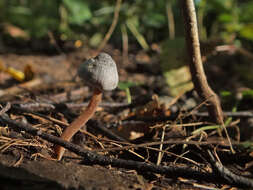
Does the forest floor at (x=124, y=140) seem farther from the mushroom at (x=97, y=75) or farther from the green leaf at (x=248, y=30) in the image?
the green leaf at (x=248, y=30)

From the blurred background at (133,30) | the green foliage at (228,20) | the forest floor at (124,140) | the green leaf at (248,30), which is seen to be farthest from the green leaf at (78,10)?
the green leaf at (248,30)

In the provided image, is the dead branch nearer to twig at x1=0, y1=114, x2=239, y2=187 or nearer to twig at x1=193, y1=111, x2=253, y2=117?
twig at x1=193, y1=111, x2=253, y2=117

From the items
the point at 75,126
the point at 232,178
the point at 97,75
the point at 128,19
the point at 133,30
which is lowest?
the point at 232,178

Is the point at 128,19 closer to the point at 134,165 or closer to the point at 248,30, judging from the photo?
the point at 248,30

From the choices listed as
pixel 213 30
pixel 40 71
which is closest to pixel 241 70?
pixel 213 30

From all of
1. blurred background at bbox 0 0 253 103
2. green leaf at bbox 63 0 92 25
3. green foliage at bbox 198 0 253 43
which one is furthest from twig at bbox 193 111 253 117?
green leaf at bbox 63 0 92 25

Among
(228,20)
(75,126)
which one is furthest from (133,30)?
(75,126)
